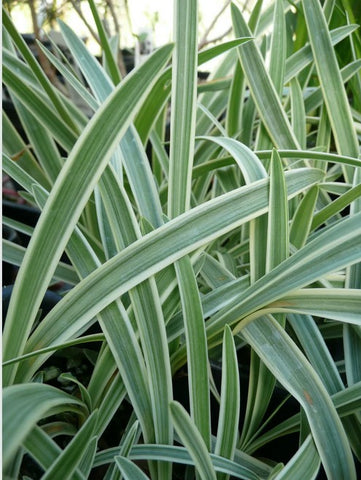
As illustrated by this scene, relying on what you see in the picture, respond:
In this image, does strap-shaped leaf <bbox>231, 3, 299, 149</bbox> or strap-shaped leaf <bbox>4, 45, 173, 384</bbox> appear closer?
strap-shaped leaf <bbox>4, 45, 173, 384</bbox>

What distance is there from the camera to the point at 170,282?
46 centimetres

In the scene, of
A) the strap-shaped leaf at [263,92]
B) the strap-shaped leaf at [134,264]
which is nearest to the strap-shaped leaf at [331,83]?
the strap-shaped leaf at [263,92]

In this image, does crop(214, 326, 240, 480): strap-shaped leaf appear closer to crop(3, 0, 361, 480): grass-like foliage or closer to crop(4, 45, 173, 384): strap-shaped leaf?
crop(3, 0, 361, 480): grass-like foliage

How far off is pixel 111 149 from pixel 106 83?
0.19m

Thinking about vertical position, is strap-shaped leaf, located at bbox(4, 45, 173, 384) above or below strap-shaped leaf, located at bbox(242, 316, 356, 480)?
above

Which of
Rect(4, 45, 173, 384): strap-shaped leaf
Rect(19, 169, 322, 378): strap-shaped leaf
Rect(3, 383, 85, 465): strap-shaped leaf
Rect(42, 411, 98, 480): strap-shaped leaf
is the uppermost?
Rect(4, 45, 173, 384): strap-shaped leaf

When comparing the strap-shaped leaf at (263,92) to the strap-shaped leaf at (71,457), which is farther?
the strap-shaped leaf at (263,92)

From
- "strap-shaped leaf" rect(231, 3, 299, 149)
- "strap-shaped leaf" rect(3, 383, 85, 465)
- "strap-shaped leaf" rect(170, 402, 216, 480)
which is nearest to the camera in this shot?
"strap-shaped leaf" rect(3, 383, 85, 465)

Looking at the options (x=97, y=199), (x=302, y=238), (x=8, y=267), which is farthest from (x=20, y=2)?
(x=302, y=238)

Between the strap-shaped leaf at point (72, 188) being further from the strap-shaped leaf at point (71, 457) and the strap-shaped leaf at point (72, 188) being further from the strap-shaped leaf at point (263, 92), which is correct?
the strap-shaped leaf at point (263, 92)

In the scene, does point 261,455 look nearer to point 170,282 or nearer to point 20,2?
point 170,282

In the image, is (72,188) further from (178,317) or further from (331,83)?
(331,83)

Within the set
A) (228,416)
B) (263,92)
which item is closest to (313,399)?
(228,416)

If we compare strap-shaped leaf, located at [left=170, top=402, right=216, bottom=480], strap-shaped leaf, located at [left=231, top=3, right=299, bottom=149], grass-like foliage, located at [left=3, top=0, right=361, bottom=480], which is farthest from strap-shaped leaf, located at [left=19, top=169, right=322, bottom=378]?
strap-shaped leaf, located at [left=231, top=3, right=299, bottom=149]
